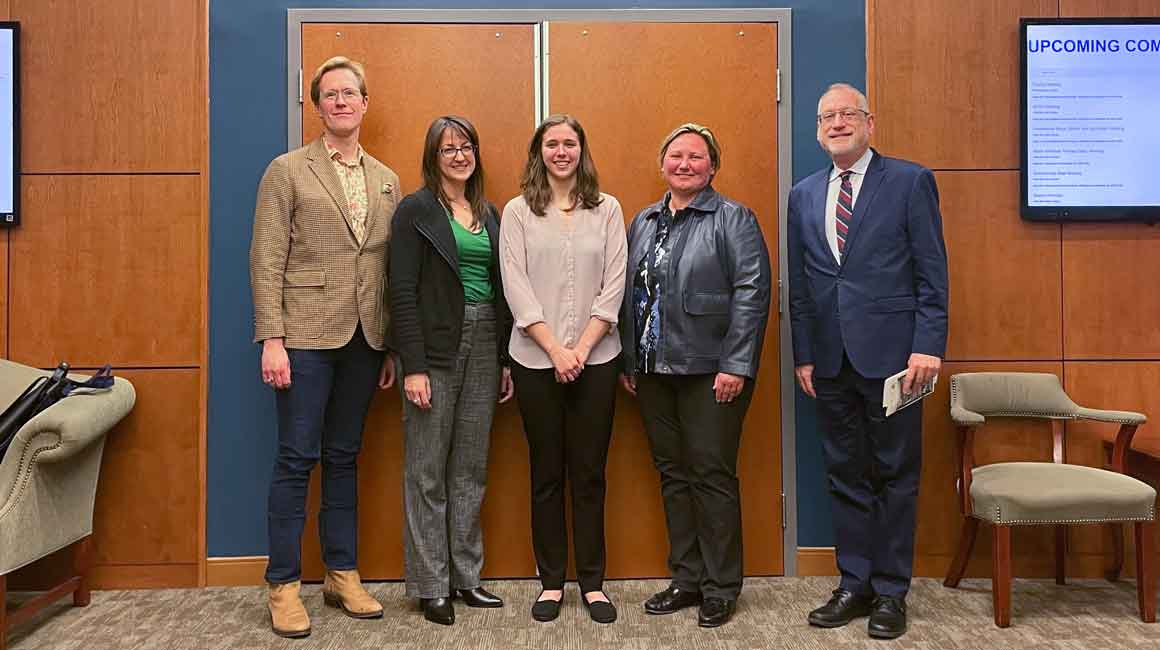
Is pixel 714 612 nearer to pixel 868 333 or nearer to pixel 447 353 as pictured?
pixel 868 333

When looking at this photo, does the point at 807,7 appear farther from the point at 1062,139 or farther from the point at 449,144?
the point at 449,144

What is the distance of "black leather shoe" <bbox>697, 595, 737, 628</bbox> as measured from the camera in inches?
119

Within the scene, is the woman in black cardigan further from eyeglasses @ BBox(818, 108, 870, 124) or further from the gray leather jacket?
eyeglasses @ BBox(818, 108, 870, 124)

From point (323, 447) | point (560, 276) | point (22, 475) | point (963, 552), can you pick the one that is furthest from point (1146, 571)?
point (22, 475)

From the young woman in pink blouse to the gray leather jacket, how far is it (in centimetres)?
19

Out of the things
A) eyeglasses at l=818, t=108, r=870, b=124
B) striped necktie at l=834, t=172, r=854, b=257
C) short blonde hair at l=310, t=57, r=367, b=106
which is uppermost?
short blonde hair at l=310, t=57, r=367, b=106

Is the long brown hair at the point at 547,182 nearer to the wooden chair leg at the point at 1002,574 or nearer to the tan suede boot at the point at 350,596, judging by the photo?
the tan suede boot at the point at 350,596

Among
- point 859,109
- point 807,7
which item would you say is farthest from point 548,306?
point 807,7

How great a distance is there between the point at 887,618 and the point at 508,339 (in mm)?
1569

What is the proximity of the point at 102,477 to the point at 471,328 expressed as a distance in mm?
1631

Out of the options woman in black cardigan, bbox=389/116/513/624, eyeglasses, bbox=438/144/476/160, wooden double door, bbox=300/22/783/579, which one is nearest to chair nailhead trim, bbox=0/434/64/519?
wooden double door, bbox=300/22/783/579

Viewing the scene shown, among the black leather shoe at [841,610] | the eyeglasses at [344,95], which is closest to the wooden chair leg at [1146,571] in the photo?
the black leather shoe at [841,610]

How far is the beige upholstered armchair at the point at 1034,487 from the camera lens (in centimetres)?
297

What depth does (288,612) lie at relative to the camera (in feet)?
9.90
